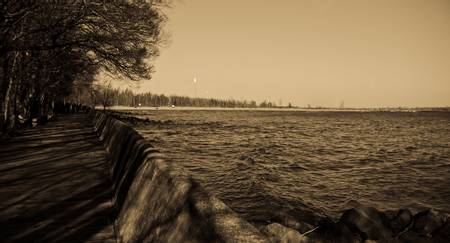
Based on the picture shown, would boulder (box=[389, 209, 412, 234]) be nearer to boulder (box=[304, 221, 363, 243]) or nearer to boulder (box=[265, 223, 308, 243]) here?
boulder (box=[304, 221, 363, 243])

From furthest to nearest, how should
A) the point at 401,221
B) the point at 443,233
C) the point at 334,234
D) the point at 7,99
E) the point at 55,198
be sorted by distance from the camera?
the point at 7,99
the point at 401,221
the point at 443,233
the point at 334,234
the point at 55,198

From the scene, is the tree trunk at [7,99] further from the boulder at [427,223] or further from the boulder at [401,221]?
the boulder at [427,223]

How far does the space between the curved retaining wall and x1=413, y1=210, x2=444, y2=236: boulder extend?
8.79 meters

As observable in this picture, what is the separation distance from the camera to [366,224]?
901cm

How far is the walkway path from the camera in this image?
4364mm

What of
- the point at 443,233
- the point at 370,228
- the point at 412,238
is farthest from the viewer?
the point at 443,233

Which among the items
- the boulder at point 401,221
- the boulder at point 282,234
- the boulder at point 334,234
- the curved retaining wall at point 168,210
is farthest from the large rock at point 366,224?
the curved retaining wall at point 168,210

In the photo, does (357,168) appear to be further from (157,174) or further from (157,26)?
(157,174)

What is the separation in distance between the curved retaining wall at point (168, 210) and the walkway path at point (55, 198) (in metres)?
0.35

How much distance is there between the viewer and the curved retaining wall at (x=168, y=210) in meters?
2.66

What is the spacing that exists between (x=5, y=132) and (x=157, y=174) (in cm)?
1466

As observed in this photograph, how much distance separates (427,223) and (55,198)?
10.1 m

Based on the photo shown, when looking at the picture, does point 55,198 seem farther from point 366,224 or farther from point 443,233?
point 443,233

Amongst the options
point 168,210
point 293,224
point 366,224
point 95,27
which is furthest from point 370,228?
point 95,27
